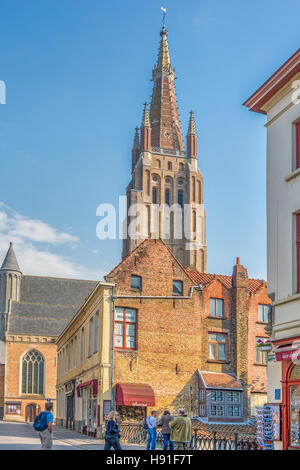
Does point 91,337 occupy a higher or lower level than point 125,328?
lower

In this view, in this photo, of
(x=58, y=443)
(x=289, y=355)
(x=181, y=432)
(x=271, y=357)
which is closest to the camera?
(x=181, y=432)

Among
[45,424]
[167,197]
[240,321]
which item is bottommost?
[45,424]

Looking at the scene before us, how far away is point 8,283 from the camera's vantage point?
9019cm

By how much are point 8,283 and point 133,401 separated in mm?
63856

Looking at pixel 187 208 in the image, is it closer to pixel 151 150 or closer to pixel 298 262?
pixel 151 150

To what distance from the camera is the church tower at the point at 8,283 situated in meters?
88.4

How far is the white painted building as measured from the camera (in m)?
16.8

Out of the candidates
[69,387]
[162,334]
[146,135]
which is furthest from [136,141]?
[162,334]

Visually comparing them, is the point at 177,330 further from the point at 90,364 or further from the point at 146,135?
the point at 146,135

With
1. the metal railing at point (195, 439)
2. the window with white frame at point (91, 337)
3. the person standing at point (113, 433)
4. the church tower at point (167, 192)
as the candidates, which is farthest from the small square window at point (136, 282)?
the church tower at point (167, 192)

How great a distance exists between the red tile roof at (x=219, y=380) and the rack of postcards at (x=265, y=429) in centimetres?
1408

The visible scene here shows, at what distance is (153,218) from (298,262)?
268 ft

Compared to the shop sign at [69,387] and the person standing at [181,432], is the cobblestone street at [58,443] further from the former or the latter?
the shop sign at [69,387]

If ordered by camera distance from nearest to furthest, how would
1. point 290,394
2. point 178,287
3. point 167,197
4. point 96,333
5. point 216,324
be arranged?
point 290,394 < point 96,333 < point 178,287 < point 216,324 < point 167,197
